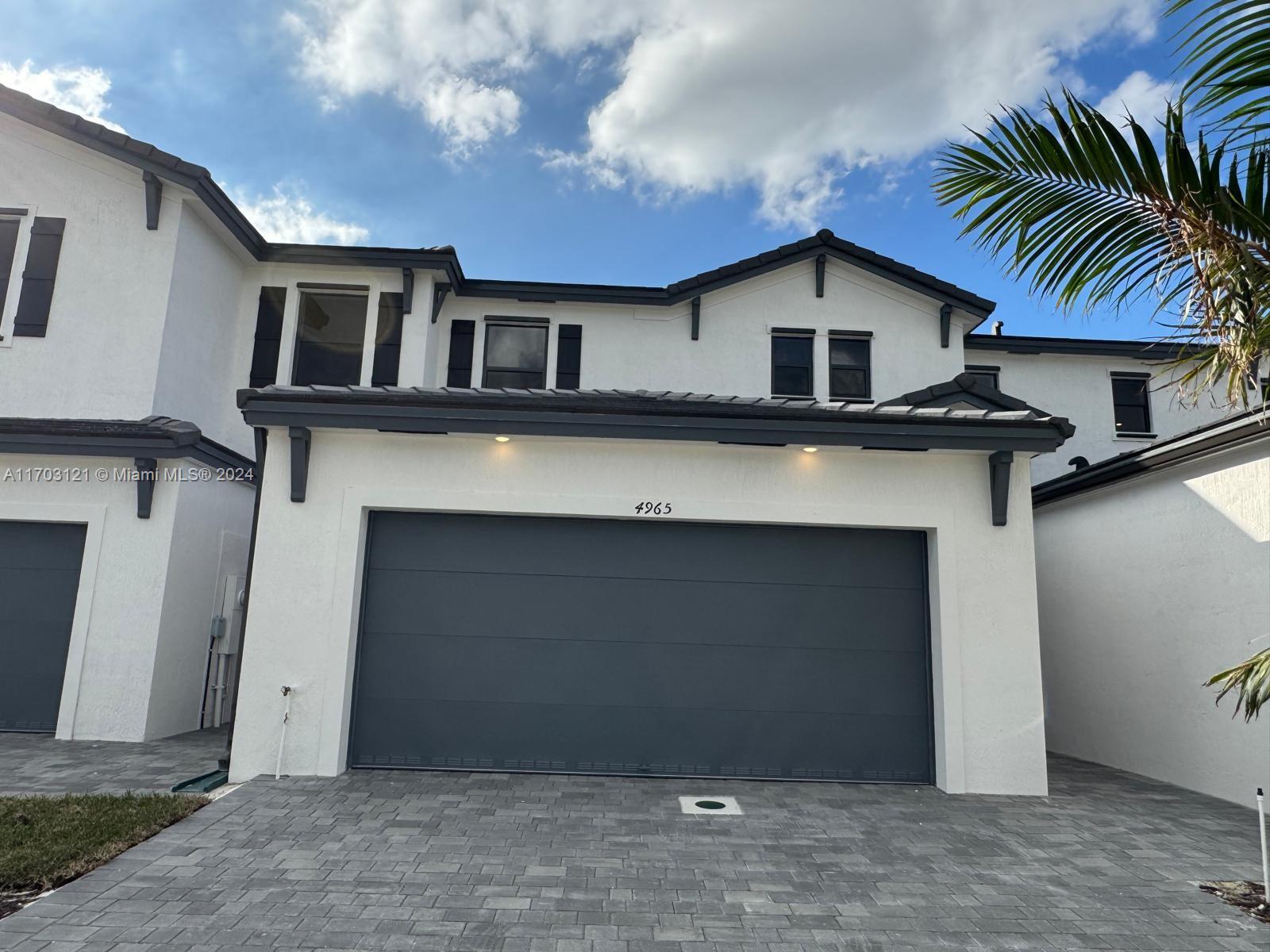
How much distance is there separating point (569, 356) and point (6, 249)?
8.24 m

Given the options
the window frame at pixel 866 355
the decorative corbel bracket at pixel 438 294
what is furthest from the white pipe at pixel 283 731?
the window frame at pixel 866 355

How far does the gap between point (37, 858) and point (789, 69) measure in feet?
38.2

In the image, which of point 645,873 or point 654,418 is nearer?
point 645,873

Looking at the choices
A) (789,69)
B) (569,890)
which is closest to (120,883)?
(569,890)

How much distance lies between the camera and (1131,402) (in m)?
15.1

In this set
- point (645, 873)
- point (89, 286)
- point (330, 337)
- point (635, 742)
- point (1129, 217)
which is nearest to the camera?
point (1129, 217)

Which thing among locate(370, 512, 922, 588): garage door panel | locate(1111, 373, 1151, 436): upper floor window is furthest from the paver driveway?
locate(1111, 373, 1151, 436): upper floor window

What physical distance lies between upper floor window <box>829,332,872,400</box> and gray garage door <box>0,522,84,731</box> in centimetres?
1137

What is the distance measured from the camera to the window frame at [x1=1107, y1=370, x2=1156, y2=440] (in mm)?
14828

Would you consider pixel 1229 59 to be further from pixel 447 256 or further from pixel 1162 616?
pixel 447 256

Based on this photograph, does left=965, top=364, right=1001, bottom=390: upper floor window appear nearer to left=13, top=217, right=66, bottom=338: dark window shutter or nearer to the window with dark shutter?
left=13, top=217, right=66, bottom=338: dark window shutter

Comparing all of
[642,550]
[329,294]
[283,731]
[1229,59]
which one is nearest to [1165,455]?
Answer: [642,550]

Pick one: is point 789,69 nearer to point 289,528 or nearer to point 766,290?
point 766,290

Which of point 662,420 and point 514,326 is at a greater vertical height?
point 514,326
